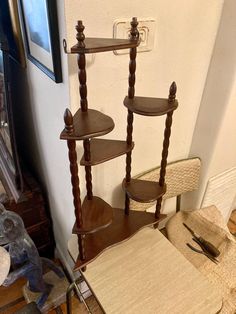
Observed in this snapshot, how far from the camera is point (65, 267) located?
154cm

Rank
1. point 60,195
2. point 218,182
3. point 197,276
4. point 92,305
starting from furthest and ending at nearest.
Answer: point 218,182 < point 92,305 < point 60,195 < point 197,276

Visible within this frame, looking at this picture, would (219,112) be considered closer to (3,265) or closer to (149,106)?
(149,106)

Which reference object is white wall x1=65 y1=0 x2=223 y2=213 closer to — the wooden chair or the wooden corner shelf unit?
the wooden corner shelf unit

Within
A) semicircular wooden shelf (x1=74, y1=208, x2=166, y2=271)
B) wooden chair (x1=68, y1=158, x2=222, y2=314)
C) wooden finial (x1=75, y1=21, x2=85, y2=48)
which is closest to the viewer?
wooden finial (x1=75, y1=21, x2=85, y2=48)

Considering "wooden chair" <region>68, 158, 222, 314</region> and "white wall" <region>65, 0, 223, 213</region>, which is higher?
"white wall" <region>65, 0, 223, 213</region>

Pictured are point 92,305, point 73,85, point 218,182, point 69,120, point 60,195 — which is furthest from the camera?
point 218,182

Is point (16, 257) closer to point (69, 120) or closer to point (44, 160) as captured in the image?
point (44, 160)

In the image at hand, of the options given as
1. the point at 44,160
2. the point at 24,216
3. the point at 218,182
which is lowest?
the point at 24,216

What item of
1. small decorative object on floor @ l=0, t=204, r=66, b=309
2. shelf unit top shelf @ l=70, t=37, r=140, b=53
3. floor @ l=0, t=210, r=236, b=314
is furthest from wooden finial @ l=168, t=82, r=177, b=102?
floor @ l=0, t=210, r=236, b=314

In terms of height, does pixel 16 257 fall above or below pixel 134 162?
below

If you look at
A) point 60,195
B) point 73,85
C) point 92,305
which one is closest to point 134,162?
point 60,195

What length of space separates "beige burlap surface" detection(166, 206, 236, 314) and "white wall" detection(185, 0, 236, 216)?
0.47 ft

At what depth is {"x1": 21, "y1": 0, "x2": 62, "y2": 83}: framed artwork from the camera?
75 centimetres

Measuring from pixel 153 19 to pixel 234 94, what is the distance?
485mm
